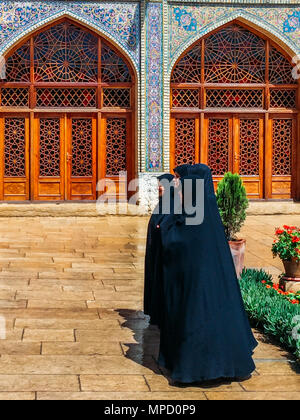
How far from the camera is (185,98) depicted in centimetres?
1373

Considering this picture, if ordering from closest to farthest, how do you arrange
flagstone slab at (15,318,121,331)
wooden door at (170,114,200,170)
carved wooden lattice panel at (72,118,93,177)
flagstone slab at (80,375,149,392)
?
flagstone slab at (80,375,149,392) → flagstone slab at (15,318,121,331) → carved wooden lattice panel at (72,118,93,177) → wooden door at (170,114,200,170)

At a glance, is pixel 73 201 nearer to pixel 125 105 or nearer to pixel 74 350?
pixel 125 105

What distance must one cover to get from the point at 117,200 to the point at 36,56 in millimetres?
3072

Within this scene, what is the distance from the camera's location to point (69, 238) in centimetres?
1052

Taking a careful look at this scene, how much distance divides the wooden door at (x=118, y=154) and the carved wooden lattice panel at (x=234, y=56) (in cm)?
184

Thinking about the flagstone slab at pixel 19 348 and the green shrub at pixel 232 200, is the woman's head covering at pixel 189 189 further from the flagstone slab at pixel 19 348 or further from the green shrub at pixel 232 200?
the green shrub at pixel 232 200

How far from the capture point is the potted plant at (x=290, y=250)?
6754 millimetres

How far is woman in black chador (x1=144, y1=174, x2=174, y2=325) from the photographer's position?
5297 mm

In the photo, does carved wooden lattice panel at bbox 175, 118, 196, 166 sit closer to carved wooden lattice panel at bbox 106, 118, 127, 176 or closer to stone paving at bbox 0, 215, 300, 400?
carved wooden lattice panel at bbox 106, 118, 127, 176

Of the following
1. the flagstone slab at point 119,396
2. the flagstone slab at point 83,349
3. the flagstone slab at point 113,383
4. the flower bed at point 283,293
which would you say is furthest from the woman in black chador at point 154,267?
the flower bed at point 283,293

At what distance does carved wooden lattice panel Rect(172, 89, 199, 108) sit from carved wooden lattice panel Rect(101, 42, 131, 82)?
96 cm

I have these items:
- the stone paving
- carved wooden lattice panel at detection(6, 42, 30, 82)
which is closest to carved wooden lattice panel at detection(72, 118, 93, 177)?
carved wooden lattice panel at detection(6, 42, 30, 82)

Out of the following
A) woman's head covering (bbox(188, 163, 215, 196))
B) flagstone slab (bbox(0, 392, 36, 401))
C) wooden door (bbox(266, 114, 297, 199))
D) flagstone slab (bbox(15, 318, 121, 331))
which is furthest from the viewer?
wooden door (bbox(266, 114, 297, 199))
